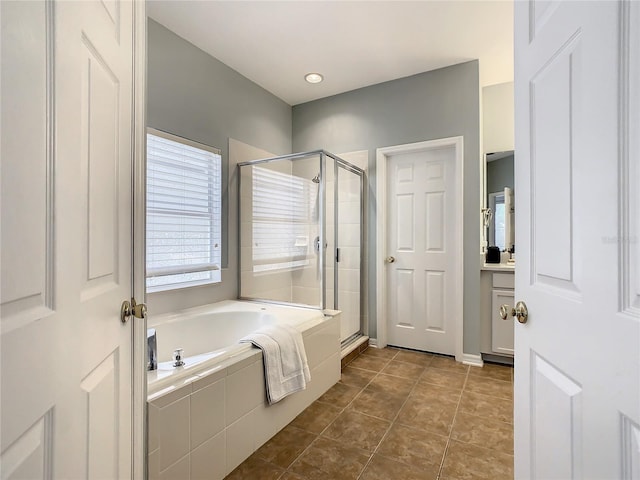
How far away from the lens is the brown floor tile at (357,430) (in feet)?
5.79

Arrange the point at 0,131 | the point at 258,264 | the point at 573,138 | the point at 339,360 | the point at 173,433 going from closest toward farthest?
the point at 0,131, the point at 573,138, the point at 173,433, the point at 339,360, the point at 258,264

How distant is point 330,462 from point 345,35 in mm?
2795

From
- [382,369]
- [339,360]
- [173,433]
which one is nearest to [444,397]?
[382,369]

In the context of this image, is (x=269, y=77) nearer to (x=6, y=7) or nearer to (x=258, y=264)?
(x=258, y=264)

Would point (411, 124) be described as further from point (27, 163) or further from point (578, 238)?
point (27, 163)

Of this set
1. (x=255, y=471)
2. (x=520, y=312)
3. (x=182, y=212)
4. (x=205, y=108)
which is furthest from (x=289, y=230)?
(x=520, y=312)

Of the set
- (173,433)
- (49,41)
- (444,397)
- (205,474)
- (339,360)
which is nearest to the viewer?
(49,41)

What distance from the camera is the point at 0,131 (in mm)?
483

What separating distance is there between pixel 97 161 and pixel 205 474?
4.49 feet

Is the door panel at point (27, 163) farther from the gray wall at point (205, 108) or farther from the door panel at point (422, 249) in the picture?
the door panel at point (422, 249)

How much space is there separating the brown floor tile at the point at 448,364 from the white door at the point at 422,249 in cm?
9

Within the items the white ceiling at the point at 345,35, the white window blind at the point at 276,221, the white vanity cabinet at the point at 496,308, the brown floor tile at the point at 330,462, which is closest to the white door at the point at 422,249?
the white vanity cabinet at the point at 496,308

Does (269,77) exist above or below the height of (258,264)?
above

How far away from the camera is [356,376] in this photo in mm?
2598
